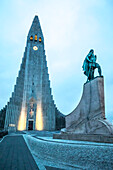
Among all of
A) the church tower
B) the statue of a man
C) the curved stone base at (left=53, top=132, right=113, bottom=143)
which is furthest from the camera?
the church tower

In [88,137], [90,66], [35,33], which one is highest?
[35,33]

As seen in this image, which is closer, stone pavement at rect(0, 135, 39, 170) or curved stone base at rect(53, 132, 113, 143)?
stone pavement at rect(0, 135, 39, 170)

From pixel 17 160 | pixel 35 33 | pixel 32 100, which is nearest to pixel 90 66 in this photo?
pixel 17 160

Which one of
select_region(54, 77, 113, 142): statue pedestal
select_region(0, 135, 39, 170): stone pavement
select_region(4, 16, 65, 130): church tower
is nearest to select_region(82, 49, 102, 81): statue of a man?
select_region(54, 77, 113, 142): statue pedestal

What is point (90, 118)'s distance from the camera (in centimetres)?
671

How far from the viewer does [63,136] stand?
7.04m

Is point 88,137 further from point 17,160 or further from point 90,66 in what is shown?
point 90,66

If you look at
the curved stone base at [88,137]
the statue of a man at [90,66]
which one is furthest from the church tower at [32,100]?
the statue of a man at [90,66]

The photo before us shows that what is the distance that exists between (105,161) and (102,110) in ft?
10.3

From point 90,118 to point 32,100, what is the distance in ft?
90.2

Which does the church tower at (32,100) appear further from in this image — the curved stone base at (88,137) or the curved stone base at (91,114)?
the curved stone base at (91,114)

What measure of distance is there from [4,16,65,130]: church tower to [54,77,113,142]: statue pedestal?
23173 millimetres

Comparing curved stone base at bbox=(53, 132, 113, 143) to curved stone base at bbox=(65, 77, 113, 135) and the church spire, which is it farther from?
the church spire

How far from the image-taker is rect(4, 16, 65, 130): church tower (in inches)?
1184
